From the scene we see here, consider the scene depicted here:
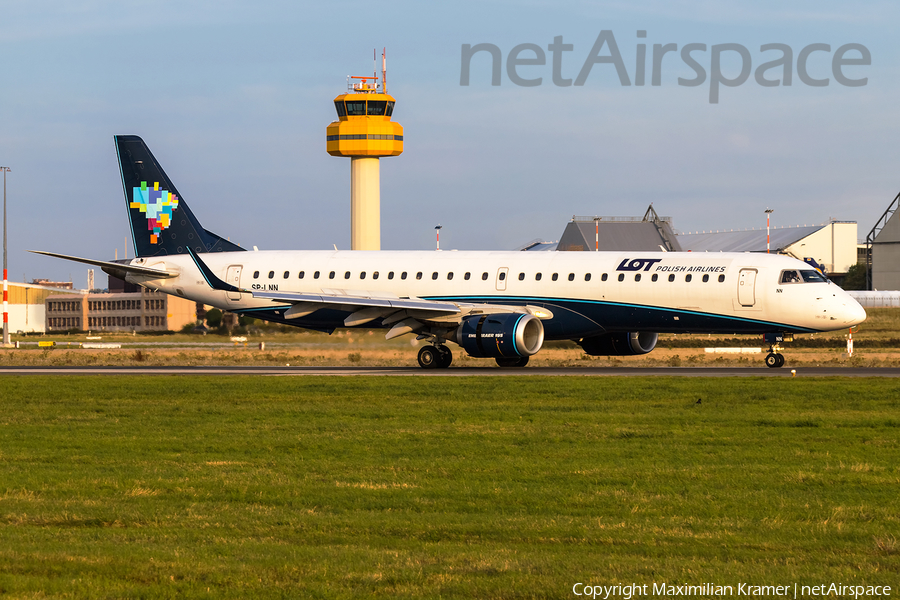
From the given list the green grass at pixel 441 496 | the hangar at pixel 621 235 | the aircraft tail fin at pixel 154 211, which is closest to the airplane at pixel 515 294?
the aircraft tail fin at pixel 154 211

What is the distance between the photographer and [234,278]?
134 ft

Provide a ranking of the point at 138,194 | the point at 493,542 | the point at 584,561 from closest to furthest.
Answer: the point at 584,561
the point at 493,542
the point at 138,194

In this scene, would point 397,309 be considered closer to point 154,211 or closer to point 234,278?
point 234,278

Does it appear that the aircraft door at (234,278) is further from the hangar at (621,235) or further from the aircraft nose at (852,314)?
the hangar at (621,235)

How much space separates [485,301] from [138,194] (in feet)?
53.4

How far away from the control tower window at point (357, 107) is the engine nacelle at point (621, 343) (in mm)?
61573

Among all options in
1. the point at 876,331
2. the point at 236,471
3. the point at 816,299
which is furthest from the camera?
the point at 876,331

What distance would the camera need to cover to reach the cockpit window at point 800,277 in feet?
111

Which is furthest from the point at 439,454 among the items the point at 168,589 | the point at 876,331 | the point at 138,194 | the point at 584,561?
the point at 876,331

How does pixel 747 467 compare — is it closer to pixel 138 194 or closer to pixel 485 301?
pixel 485 301

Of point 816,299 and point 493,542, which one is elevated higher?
point 816,299

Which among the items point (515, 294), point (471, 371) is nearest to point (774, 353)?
point (515, 294)

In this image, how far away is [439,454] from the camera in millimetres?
15648

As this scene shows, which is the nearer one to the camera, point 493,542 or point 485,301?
point 493,542
